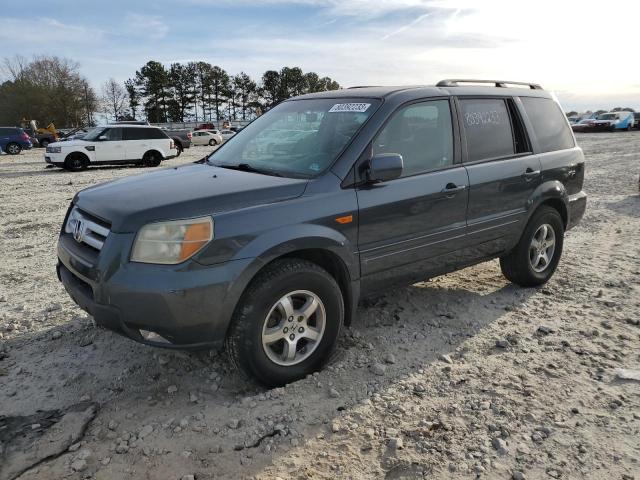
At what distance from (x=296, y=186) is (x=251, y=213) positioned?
39 cm

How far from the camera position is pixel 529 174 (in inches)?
183

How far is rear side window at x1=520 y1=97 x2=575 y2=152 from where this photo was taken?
487 cm

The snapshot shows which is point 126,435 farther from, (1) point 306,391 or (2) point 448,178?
(2) point 448,178

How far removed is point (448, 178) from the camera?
397 centimetres

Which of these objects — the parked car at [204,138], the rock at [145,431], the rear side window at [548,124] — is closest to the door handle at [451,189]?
the rear side window at [548,124]

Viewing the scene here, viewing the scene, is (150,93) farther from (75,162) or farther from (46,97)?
(75,162)

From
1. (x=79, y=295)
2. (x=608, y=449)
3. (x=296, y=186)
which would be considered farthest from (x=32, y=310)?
(x=608, y=449)

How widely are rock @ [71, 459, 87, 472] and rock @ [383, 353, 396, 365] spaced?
1.99m

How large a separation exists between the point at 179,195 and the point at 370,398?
1.71 metres

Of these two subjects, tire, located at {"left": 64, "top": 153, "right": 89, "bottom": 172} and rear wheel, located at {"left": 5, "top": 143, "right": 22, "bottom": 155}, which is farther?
rear wheel, located at {"left": 5, "top": 143, "right": 22, "bottom": 155}

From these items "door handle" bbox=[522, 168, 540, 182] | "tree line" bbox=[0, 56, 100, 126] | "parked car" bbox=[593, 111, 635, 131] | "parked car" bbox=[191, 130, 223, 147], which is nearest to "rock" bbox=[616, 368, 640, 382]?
"door handle" bbox=[522, 168, 540, 182]

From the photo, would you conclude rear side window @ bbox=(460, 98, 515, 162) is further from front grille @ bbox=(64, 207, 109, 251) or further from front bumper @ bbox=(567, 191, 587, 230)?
front grille @ bbox=(64, 207, 109, 251)

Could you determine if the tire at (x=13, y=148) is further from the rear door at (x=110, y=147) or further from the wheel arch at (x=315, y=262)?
the wheel arch at (x=315, y=262)

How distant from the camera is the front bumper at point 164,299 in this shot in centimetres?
277
